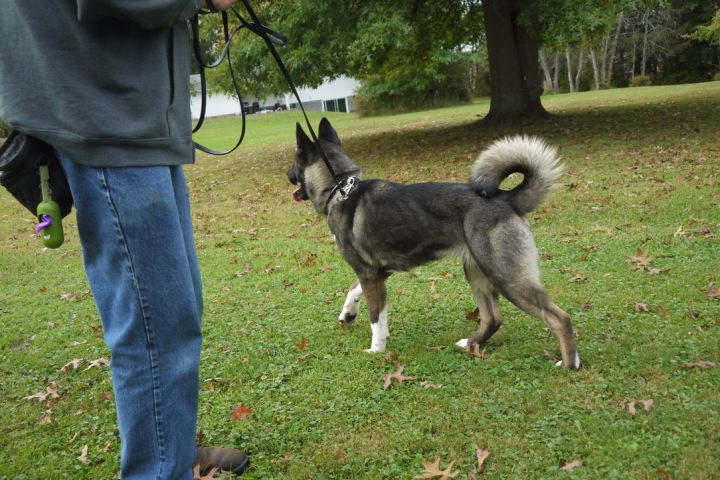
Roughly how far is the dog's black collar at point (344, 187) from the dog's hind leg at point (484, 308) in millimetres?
1016

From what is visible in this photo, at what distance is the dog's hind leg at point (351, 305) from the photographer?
4.82 meters

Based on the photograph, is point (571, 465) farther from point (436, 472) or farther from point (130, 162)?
point (130, 162)

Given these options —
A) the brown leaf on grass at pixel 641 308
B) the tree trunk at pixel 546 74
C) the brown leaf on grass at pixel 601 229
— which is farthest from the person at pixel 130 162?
the tree trunk at pixel 546 74

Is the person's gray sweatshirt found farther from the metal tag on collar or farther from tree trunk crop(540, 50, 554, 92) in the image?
tree trunk crop(540, 50, 554, 92)

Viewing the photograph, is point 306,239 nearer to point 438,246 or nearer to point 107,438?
point 438,246

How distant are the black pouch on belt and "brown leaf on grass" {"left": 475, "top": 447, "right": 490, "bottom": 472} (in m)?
2.17

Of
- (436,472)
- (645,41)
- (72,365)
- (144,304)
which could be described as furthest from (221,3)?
(645,41)

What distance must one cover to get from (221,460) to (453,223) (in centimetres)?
204

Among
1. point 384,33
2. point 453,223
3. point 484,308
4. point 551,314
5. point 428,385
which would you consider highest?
point 384,33

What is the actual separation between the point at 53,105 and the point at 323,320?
3.55m

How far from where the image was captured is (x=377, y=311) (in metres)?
4.43

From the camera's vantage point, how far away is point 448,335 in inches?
184

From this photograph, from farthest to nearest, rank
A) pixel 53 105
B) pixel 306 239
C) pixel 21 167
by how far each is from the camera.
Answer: pixel 306 239, pixel 21 167, pixel 53 105

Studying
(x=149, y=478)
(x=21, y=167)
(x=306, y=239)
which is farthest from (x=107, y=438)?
(x=306, y=239)
